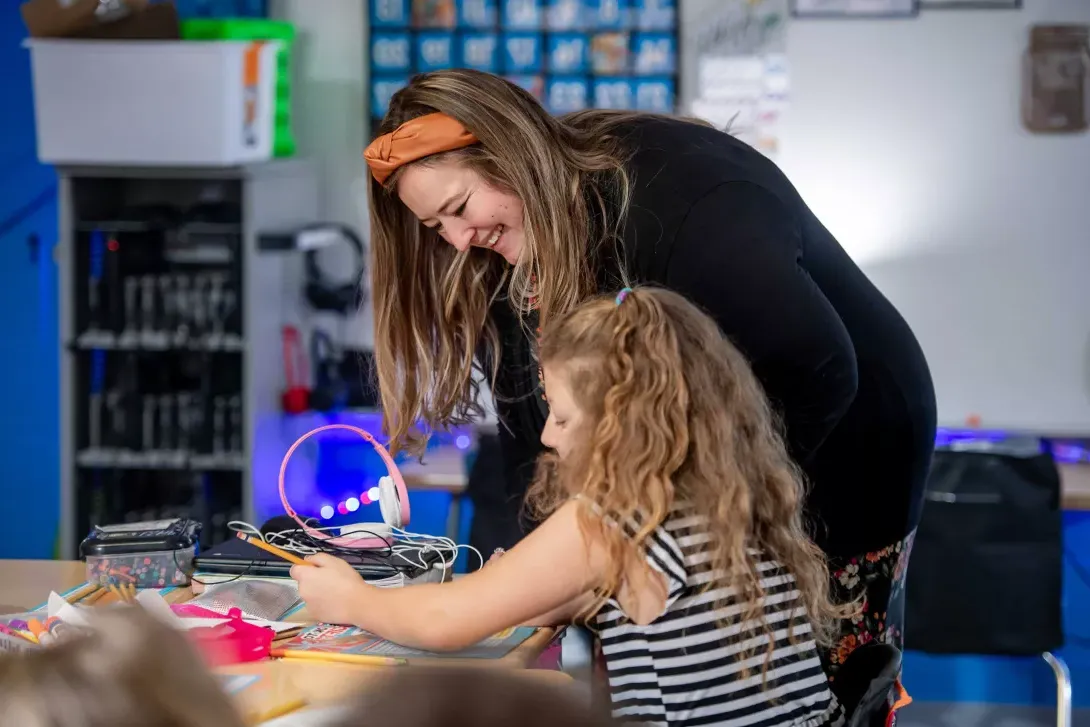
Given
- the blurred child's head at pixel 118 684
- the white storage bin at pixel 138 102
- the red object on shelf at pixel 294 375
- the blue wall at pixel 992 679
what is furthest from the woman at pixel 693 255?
the blue wall at pixel 992 679

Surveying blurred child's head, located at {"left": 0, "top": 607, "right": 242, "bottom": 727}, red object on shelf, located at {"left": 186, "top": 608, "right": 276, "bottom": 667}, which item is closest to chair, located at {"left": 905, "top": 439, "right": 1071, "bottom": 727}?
red object on shelf, located at {"left": 186, "top": 608, "right": 276, "bottom": 667}

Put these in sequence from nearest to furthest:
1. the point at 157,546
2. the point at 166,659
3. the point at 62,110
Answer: the point at 166,659 < the point at 157,546 < the point at 62,110

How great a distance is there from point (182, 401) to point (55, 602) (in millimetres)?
2007

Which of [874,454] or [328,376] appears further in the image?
[328,376]

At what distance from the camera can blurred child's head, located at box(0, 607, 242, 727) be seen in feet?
1.91

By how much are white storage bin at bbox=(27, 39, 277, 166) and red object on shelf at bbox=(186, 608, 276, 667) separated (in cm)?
209

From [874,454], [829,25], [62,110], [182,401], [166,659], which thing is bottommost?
[182,401]

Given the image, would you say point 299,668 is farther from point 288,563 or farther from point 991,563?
point 991,563

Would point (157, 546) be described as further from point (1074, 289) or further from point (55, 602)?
point (1074, 289)

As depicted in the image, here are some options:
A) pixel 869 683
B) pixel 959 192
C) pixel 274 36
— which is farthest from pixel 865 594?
pixel 274 36

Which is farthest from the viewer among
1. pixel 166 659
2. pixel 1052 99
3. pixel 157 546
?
pixel 1052 99

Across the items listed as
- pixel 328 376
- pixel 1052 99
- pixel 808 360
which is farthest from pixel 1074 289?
pixel 808 360

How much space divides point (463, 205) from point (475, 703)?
1.08 metres

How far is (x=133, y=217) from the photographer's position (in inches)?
137
